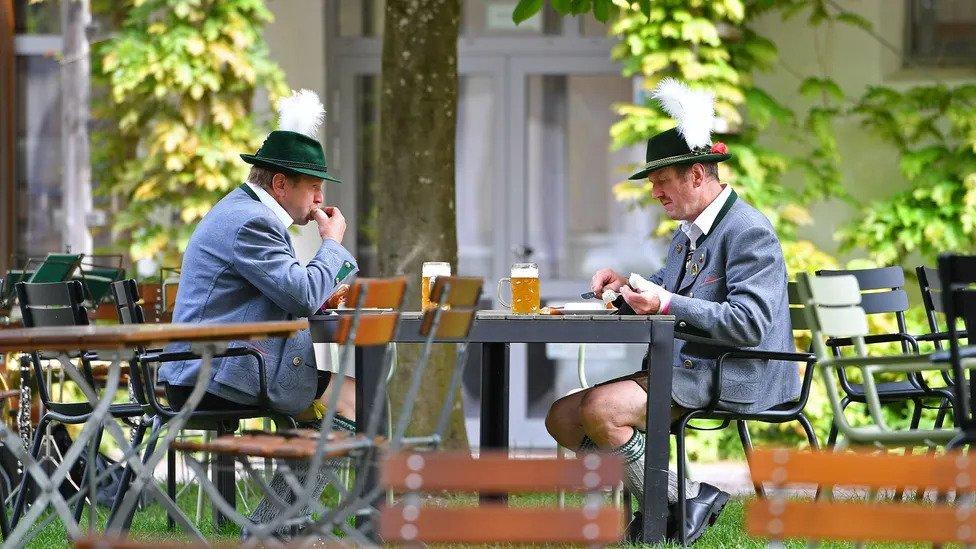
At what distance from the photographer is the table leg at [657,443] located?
516cm

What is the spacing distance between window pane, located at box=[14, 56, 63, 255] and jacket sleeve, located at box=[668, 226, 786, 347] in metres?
5.51

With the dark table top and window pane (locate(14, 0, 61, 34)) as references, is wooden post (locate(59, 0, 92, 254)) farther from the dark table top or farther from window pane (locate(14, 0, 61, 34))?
the dark table top

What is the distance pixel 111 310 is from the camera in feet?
24.7

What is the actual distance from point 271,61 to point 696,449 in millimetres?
3261

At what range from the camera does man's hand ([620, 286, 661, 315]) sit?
17.3 feet

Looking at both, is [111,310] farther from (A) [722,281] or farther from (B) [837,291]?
(B) [837,291]

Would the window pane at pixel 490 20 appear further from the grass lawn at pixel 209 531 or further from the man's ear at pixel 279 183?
the man's ear at pixel 279 183

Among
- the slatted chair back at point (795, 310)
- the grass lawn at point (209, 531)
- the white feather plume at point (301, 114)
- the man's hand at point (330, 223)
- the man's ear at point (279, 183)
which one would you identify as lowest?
the grass lawn at point (209, 531)

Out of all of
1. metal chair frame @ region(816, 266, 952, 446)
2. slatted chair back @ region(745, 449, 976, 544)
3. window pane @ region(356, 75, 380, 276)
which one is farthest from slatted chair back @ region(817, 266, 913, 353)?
window pane @ region(356, 75, 380, 276)

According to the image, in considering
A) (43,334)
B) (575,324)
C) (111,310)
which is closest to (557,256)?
(111,310)

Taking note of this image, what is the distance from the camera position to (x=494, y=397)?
571 cm

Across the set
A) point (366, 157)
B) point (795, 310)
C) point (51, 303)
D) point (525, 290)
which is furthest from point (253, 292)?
point (366, 157)

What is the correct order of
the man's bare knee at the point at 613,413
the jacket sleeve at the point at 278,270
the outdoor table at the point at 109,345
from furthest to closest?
the man's bare knee at the point at 613,413 < the jacket sleeve at the point at 278,270 < the outdoor table at the point at 109,345

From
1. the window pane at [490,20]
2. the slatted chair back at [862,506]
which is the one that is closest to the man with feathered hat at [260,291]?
the slatted chair back at [862,506]
